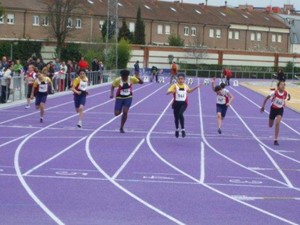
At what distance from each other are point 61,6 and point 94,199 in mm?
58045

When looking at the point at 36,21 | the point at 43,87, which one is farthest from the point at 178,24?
the point at 43,87

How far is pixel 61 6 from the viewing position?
69875 millimetres

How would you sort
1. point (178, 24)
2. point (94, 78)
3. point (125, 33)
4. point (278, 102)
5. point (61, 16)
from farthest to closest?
point (178, 24), point (125, 33), point (61, 16), point (94, 78), point (278, 102)

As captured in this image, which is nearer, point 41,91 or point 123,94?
point 123,94

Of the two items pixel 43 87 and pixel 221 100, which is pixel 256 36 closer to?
pixel 43 87

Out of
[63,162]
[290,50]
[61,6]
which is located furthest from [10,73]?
[290,50]

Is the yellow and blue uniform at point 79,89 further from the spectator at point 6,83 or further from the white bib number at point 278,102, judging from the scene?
the spectator at point 6,83

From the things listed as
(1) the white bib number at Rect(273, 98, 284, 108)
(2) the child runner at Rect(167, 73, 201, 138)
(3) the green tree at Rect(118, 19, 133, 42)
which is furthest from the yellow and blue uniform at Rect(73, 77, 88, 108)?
(3) the green tree at Rect(118, 19, 133, 42)

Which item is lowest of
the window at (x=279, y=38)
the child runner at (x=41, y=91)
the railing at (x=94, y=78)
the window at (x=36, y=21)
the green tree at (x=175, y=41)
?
the railing at (x=94, y=78)

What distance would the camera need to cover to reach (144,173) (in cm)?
1612

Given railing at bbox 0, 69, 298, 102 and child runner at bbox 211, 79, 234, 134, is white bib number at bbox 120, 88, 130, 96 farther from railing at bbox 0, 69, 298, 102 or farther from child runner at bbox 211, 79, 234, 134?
railing at bbox 0, 69, 298, 102

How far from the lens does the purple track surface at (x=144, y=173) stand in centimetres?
1180

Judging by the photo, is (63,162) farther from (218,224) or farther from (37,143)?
(218,224)

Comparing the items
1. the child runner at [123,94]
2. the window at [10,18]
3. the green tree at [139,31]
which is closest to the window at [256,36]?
the green tree at [139,31]
